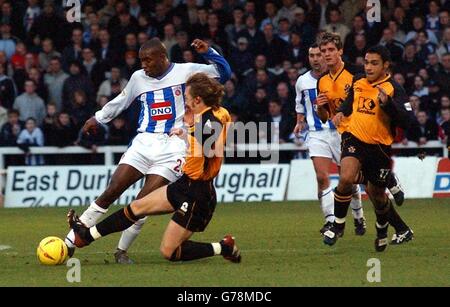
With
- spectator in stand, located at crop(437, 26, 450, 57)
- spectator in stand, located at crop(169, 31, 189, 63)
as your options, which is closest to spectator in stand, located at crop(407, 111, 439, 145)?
spectator in stand, located at crop(437, 26, 450, 57)

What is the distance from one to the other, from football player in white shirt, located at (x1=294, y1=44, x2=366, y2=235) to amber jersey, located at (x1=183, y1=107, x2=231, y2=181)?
3.11m

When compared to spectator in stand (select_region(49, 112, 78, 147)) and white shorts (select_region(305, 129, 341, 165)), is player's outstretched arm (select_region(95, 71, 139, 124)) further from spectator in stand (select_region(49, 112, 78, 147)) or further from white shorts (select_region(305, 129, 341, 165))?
spectator in stand (select_region(49, 112, 78, 147))

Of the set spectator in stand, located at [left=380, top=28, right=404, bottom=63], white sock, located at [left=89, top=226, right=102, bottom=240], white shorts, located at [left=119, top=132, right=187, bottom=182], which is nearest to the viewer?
white sock, located at [left=89, top=226, right=102, bottom=240]

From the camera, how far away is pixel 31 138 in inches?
844

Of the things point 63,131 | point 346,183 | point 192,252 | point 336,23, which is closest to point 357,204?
point 346,183

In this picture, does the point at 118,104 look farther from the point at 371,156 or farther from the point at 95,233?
the point at 371,156

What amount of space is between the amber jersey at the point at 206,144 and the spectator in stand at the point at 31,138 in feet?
33.6

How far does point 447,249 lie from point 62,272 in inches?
162

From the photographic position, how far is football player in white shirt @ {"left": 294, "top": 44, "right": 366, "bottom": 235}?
1455 centimetres

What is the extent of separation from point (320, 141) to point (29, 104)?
855cm

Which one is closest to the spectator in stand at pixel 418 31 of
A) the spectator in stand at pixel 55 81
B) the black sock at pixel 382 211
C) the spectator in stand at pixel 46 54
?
the spectator in stand at pixel 55 81

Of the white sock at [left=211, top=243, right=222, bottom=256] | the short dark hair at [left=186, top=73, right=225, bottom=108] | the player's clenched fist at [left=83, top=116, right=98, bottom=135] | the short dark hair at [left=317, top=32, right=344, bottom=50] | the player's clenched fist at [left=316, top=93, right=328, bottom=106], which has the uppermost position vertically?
the short dark hair at [left=317, top=32, right=344, bottom=50]
